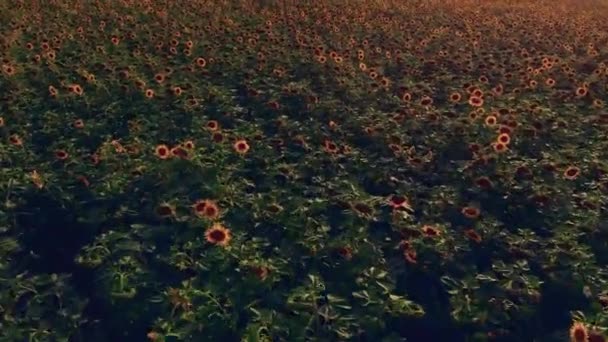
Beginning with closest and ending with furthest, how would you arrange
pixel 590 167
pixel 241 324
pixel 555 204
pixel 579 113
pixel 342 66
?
pixel 241 324
pixel 555 204
pixel 590 167
pixel 579 113
pixel 342 66

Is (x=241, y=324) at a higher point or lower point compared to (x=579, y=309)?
lower

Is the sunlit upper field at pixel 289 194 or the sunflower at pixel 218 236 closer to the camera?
the sunlit upper field at pixel 289 194

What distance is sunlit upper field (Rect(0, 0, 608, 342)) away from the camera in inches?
135

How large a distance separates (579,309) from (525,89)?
368cm

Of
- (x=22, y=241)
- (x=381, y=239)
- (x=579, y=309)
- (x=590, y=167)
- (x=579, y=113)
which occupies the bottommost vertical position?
(x=22, y=241)

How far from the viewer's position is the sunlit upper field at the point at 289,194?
11.2ft

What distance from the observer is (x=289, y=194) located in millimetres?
4398

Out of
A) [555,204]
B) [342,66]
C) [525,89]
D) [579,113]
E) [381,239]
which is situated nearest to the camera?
[381,239]

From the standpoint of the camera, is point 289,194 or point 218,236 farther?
point 289,194

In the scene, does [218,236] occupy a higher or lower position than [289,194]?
lower

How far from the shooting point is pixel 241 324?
3.38 m

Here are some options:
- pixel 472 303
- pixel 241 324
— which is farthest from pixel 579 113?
pixel 241 324

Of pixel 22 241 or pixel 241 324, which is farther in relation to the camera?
pixel 22 241

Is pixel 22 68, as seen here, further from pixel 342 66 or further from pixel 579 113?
pixel 579 113
